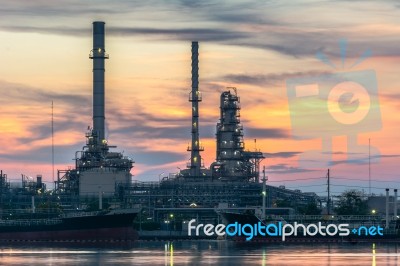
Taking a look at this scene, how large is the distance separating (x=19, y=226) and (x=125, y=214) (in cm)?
1937

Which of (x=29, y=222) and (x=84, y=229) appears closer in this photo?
(x=84, y=229)

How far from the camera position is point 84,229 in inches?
6063

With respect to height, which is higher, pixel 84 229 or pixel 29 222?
pixel 29 222

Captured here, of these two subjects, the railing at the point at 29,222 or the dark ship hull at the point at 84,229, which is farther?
the railing at the point at 29,222

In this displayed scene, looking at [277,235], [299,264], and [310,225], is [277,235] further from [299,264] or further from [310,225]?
[299,264]

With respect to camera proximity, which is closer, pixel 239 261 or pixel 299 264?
pixel 299 264

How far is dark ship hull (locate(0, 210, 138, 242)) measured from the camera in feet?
501

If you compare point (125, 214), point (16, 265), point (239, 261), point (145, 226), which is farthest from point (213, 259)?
point (145, 226)

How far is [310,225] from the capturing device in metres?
145

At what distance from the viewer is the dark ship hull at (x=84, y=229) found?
15262 centimetres

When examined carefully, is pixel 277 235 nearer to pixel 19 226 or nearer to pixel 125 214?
pixel 125 214

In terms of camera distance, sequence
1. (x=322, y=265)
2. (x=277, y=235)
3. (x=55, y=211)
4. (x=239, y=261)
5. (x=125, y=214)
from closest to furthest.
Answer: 1. (x=322, y=265)
2. (x=239, y=261)
3. (x=277, y=235)
4. (x=125, y=214)
5. (x=55, y=211)

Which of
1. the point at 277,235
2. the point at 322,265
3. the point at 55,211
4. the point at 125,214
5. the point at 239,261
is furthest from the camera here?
the point at 55,211

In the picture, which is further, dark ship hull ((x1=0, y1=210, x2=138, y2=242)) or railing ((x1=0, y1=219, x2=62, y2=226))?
railing ((x1=0, y1=219, x2=62, y2=226))
